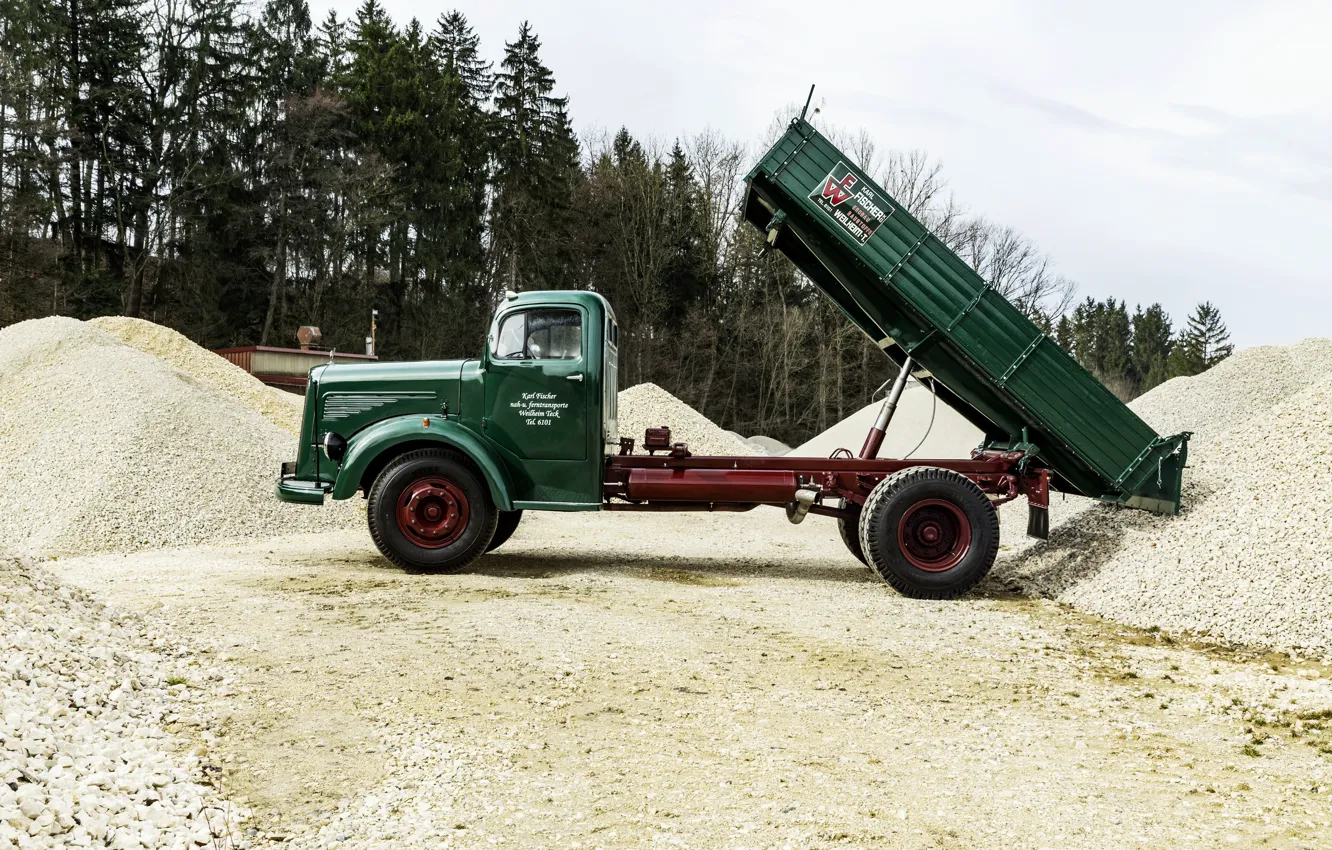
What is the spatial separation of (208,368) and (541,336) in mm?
13857

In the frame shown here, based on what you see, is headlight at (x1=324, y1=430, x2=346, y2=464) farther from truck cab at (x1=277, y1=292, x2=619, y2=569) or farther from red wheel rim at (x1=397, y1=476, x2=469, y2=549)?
red wheel rim at (x1=397, y1=476, x2=469, y2=549)

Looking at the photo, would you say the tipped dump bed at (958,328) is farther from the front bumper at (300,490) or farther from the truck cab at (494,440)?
the front bumper at (300,490)

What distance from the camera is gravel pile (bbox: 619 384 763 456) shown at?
776 inches

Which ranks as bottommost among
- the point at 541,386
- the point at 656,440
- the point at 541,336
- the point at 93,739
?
the point at 93,739

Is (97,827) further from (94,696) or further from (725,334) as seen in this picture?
(725,334)

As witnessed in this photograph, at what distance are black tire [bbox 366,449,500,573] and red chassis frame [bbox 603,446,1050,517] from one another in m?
1.21

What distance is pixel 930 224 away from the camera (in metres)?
40.0

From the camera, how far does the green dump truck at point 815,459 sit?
873cm

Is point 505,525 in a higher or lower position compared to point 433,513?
lower

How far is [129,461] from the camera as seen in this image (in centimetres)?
1226

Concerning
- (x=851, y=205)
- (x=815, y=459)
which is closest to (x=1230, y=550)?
(x=815, y=459)

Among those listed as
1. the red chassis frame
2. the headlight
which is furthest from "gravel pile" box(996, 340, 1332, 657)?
the headlight

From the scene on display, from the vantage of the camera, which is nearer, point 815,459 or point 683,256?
point 815,459

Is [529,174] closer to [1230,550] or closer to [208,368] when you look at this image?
[208,368]
